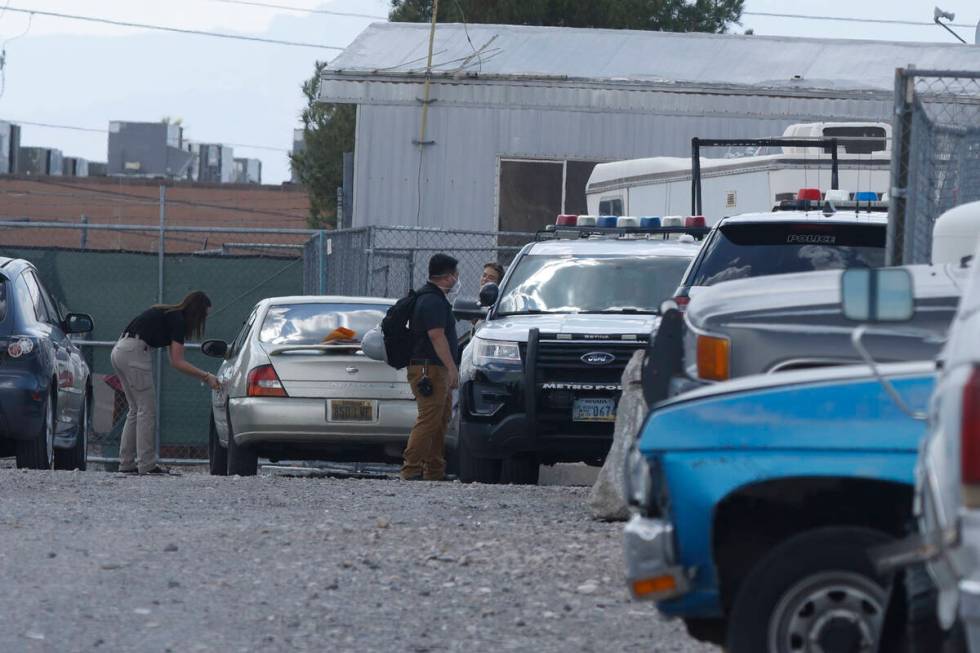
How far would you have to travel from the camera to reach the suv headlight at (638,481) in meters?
5.16

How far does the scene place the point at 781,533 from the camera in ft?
17.3

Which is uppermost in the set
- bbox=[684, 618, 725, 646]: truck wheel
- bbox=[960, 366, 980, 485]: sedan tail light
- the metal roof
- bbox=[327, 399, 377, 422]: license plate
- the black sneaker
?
the metal roof

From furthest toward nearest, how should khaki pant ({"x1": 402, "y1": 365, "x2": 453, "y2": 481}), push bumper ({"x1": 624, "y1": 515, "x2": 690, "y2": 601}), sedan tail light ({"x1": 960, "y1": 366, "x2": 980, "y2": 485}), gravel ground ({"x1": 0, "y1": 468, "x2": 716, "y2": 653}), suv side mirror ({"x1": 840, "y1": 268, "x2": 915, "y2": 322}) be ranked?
khaki pant ({"x1": 402, "y1": 365, "x2": 453, "y2": 481}) < gravel ground ({"x1": 0, "y1": 468, "x2": 716, "y2": 653}) < push bumper ({"x1": 624, "y1": 515, "x2": 690, "y2": 601}) < suv side mirror ({"x1": 840, "y1": 268, "x2": 915, "y2": 322}) < sedan tail light ({"x1": 960, "y1": 366, "x2": 980, "y2": 485})

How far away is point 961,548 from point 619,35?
23.9m

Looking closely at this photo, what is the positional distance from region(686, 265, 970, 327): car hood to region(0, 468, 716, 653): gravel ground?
48.9 inches

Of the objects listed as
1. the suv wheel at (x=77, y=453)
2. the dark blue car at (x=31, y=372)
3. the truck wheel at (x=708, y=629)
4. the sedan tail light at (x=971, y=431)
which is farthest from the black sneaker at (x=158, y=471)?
the sedan tail light at (x=971, y=431)

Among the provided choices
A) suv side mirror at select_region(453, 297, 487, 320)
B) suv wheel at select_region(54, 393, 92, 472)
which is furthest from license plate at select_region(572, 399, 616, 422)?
suv wheel at select_region(54, 393, 92, 472)

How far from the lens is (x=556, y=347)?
39.0 ft

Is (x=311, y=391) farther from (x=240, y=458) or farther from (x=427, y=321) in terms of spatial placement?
(x=427, y=321)

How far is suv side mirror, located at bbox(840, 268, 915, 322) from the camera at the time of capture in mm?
4793

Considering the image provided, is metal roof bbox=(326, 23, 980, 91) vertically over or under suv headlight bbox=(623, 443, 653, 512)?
over

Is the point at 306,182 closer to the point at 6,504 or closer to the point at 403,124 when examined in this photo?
the point at 403,124

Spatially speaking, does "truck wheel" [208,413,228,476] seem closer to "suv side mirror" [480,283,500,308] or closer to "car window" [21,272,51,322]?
"car window" [21,272,51,322]

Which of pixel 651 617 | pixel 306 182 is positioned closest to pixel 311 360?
pixel 651 617
